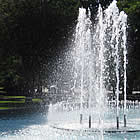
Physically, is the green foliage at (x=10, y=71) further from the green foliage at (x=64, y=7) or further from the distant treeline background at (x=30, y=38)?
the green foliage at (x=64, y=7)

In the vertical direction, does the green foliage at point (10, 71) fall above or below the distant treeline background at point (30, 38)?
below

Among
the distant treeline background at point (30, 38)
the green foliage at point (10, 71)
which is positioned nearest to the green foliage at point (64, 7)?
the distant treeline background at point (30, 38)

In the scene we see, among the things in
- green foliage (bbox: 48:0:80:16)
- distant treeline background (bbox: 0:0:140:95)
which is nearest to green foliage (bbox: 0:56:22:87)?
distant treeline background (bbox: 0:0:140:95)

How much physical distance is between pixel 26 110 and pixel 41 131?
895 centimetres

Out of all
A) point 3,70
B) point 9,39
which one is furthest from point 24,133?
point 9,39

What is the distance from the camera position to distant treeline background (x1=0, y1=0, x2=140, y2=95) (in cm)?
3073

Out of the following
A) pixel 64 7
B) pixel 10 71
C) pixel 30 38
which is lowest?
pixel 10 71

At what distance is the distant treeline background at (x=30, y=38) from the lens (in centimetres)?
3073

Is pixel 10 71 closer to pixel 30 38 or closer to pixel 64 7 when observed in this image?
pixel 30 38

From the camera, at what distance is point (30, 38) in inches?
1261

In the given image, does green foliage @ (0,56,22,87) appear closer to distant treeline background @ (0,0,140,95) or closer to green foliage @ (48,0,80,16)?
distant treeline background @ (0,0,140,95)

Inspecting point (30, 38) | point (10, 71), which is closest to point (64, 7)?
point (30, 38)

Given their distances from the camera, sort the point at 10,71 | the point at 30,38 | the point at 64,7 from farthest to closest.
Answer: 1. the point at 64,7
2. the point at 30,38
3. the point at 10,71

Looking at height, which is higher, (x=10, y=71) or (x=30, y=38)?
(x=30, y=38)
